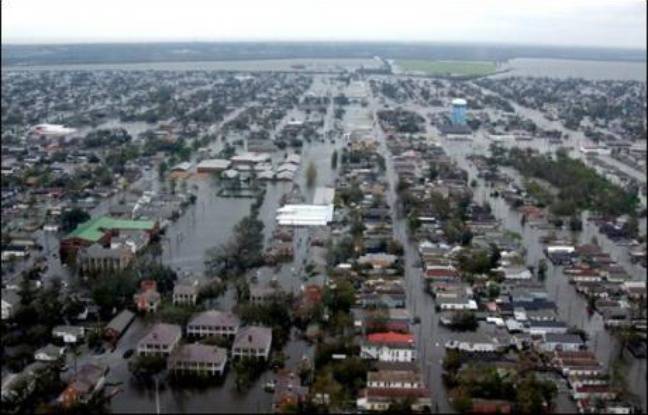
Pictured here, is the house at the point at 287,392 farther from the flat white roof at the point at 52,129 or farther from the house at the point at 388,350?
the flat white roof at the point at 52,129

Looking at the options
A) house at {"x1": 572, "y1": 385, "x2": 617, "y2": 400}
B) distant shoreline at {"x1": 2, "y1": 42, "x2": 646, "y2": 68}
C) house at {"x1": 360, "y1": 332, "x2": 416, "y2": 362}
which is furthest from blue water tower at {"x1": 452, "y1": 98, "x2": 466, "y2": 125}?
house at {"x1": 572, "y1": 385, "x2": 617, "y2": 400}

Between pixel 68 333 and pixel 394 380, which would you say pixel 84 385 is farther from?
pixel 394 380

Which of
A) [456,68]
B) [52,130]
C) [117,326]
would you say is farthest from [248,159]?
[456,68]

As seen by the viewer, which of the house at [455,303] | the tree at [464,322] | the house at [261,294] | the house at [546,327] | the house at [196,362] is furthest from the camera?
the house at [455,303]

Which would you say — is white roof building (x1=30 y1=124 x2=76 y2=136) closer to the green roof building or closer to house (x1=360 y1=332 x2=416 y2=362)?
the green roof building

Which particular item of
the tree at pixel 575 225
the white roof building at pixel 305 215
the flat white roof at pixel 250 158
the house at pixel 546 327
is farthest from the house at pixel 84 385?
the flat white roof at pixel 250 158

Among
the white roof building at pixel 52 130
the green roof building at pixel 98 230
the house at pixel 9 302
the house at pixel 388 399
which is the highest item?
the white roof building at pixel 52 130
